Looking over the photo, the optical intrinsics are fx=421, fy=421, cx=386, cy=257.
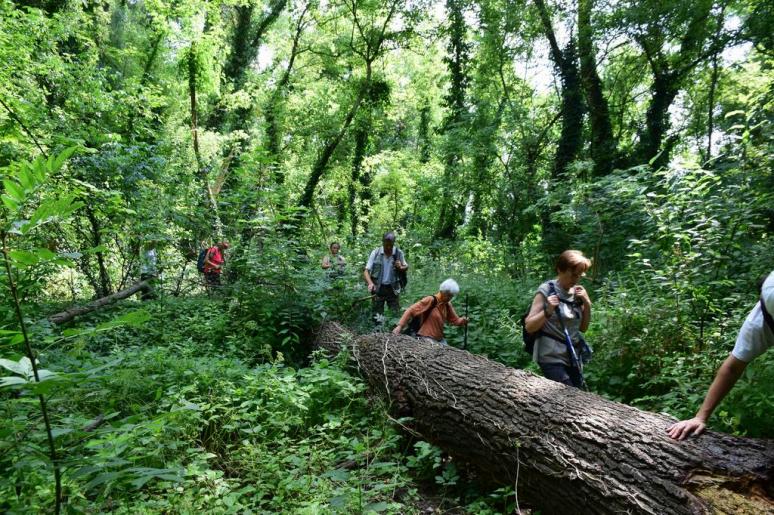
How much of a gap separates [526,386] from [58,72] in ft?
34.6

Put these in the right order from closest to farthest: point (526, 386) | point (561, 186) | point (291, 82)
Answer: point (526, 386) < point (561, 186) < point (291, 82)

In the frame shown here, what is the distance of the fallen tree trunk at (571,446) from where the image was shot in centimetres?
239

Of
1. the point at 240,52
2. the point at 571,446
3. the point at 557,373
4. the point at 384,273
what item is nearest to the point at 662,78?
the point at 384,273

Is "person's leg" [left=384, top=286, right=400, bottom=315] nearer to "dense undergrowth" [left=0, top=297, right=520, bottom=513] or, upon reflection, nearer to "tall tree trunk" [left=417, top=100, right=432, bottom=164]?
"dense undergrowth" [left=0, top=297, right=520, bottom=513]

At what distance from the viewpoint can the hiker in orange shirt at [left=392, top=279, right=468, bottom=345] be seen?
6223 mm

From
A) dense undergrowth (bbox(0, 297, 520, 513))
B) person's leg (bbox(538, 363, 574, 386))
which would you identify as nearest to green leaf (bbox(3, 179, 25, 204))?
dense undergrowth (bbox(0, 297, 520, 513))

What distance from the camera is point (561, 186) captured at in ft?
35.4

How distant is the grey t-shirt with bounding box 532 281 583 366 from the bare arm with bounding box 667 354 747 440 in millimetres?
1259

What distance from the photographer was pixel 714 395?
8.21 feet

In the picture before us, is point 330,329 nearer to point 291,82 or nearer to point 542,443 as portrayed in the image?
point 542,443

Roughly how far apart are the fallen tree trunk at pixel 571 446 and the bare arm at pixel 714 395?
0.07m

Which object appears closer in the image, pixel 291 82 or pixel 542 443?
pixel 542 443

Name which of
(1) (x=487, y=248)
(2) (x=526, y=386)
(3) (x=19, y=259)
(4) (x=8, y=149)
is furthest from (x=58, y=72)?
(1) (x=487, y=248)

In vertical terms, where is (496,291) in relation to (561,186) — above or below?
below
